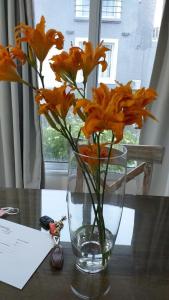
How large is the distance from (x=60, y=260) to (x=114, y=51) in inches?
64.1

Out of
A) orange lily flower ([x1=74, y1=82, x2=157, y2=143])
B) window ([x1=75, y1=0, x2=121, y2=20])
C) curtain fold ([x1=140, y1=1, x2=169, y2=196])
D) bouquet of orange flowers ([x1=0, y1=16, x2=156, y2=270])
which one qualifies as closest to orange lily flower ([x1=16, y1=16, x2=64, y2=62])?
bouquet of orange flowers ([x1=0, y1=16, x2=156, y2=270])

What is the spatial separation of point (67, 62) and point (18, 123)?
56.2 inches

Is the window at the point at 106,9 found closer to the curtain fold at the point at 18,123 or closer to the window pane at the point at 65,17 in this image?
the window pane at the point at 65,17

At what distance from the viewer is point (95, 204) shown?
73cm

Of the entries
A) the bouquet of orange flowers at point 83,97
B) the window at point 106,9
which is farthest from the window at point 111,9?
the bouquet of orange flowers at point 83,97

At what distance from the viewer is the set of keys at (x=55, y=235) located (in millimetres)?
801

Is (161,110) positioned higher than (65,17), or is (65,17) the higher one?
(65,17)

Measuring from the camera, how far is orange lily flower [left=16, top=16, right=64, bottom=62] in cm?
60

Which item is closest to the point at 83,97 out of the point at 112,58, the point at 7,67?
the point at 7,67

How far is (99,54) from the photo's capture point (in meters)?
0.62

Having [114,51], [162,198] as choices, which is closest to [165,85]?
[114,51]

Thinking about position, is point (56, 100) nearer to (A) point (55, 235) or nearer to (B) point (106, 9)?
(A) point (55, 235)

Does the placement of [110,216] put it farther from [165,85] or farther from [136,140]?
[136,140]

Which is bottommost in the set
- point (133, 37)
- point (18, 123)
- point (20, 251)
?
point (20, 251)
